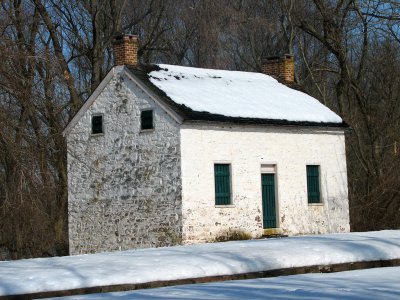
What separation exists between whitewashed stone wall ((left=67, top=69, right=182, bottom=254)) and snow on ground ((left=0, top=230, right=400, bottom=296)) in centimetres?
660

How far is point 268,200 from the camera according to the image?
31.7 meters

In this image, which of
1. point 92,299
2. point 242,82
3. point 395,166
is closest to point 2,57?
point 92,299

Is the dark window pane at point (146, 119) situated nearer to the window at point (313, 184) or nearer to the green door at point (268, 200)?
the green door at point (268, 200)

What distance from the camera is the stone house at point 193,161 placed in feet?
97.1

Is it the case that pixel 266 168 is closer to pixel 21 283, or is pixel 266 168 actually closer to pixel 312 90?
pixel 21 283

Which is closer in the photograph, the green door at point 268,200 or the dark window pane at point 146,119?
the dark window pane at point 146,119

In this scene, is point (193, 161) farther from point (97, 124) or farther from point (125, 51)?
point (125, 51)

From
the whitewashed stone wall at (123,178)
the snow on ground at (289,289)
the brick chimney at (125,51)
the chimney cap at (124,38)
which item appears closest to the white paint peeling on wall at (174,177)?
the whitewashed stone wall at (123,178)

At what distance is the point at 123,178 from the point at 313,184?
6.85 meters

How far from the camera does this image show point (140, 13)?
49.8 meters

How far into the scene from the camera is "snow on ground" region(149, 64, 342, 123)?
30875 mm

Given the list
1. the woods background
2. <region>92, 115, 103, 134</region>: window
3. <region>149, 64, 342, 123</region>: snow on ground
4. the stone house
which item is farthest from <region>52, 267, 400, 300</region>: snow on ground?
<region>92, 115, 103, 134</region>: window

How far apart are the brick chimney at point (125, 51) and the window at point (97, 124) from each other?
6.34ft

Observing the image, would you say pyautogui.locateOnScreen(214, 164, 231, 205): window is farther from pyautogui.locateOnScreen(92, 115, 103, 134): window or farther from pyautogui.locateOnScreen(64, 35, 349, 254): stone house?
pyautogui.locateOnScreen(92, 115, 103, 134): window
